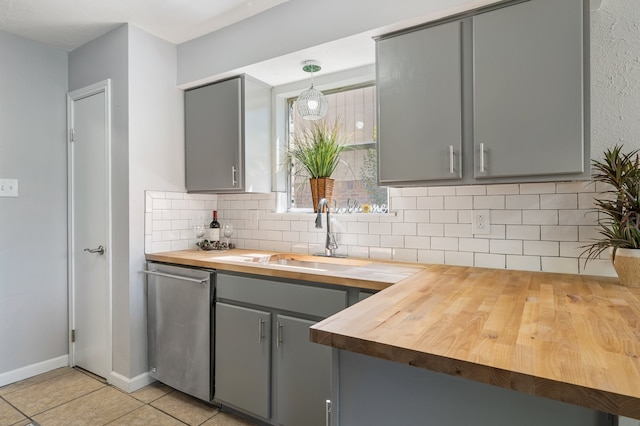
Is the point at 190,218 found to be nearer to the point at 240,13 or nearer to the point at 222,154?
the point at 222,154

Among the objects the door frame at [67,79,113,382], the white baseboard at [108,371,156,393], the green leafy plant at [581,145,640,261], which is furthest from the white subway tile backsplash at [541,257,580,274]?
the door frame at [67,79,113,382]

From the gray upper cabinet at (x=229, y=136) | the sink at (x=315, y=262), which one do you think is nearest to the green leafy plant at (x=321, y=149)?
the gray upper cabinet at (x=229, y=136)

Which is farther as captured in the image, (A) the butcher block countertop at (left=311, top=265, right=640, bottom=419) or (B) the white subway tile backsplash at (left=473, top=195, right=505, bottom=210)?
(B) the white subway tile backsplash at (left=473, top=195, right=505, bottom=210)

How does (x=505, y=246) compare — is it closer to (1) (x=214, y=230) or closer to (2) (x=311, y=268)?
A: (2) (x=311, y=268)

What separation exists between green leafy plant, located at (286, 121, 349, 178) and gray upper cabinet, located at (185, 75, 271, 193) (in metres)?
0.29

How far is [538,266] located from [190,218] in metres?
2.43

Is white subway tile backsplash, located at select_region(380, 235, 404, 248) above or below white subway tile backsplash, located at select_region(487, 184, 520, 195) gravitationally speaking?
below

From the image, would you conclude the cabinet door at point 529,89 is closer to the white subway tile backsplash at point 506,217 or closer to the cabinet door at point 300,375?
the white subway tile backsplash at point 506,217

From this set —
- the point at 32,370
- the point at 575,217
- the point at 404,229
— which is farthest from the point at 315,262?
the point at 32,370

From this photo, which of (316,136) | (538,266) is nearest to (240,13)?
(316,136)

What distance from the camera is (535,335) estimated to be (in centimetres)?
90

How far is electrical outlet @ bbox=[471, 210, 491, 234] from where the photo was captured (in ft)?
6.44

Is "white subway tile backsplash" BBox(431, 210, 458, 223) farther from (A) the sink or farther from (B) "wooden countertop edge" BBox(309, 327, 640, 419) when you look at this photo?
(B) "wooden countertop edge" BBox(309, 327, 640, 419)

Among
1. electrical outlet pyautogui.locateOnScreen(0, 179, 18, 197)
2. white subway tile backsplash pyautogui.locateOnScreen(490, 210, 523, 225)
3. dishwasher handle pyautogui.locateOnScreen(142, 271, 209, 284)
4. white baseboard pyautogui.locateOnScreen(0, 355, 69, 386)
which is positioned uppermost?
electrical outlet pyautogui.locateOnScreen(0, 179, 18, 197)
